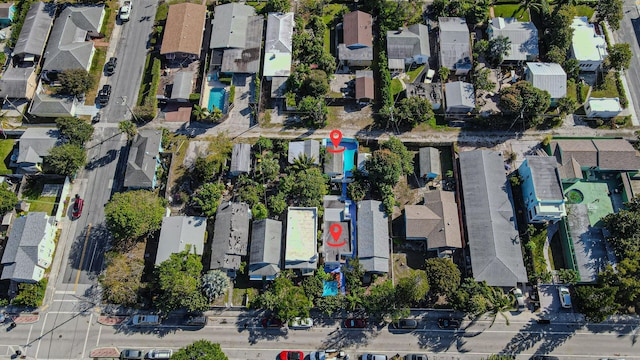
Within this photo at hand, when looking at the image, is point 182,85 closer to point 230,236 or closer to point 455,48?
point 230,236

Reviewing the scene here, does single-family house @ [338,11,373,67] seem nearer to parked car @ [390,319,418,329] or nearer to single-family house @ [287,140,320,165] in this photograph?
single-family house @ [287,140,320,165]

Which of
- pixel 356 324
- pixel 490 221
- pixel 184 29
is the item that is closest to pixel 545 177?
pixel 490 221

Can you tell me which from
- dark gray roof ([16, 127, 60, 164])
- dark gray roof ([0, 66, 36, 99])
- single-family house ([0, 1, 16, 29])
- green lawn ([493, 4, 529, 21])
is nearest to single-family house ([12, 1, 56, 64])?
single-family house ([0, 1, 16, 29])

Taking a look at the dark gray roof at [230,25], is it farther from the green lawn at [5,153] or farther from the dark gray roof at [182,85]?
the green lawn at [5,153]

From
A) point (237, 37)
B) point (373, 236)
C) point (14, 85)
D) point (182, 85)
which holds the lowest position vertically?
point (373, 236)

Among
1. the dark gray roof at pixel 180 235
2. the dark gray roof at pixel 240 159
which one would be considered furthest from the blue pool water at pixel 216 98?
the dark gray roof at pixel 180 235

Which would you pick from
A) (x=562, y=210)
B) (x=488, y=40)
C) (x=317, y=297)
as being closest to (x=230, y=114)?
(x=317, y=297)
